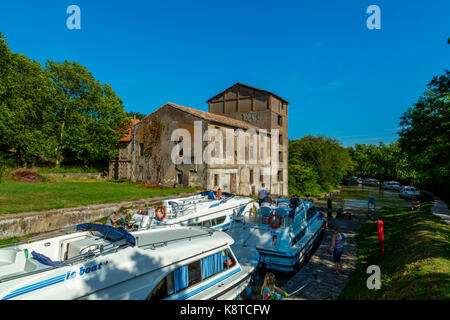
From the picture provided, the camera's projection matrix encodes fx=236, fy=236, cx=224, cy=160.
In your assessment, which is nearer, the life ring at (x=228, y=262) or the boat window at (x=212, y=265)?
the boat window at (x=212, y=265)

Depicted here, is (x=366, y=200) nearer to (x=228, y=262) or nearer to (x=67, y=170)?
(x=228, y=262)

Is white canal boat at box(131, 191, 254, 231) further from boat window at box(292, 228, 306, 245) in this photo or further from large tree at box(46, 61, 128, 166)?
large tree at box(46, 61, 128, 166)

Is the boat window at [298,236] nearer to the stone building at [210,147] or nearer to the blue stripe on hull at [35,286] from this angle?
the blue stripe on hull at [35,286]

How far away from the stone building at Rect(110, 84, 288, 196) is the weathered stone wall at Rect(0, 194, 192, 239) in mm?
10034

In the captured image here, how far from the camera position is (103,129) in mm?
28891

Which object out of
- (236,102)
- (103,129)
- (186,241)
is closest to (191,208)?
(186,241)

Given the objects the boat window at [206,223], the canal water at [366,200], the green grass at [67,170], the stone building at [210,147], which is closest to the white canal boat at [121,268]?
the boat window at [206,223]

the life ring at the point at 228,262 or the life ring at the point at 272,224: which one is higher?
the life ring at the point at 272,224

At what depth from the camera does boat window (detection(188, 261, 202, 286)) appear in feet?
16.3

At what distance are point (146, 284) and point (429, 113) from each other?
19.7 meters

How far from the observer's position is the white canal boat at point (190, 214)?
10102 mm

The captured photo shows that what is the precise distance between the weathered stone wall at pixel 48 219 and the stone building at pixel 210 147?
10.0 metres


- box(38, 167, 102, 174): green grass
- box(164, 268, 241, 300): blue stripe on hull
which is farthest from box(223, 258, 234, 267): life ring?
box(38, 167, 102, 174): green grass

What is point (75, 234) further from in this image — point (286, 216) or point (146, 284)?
point (286, 216)
